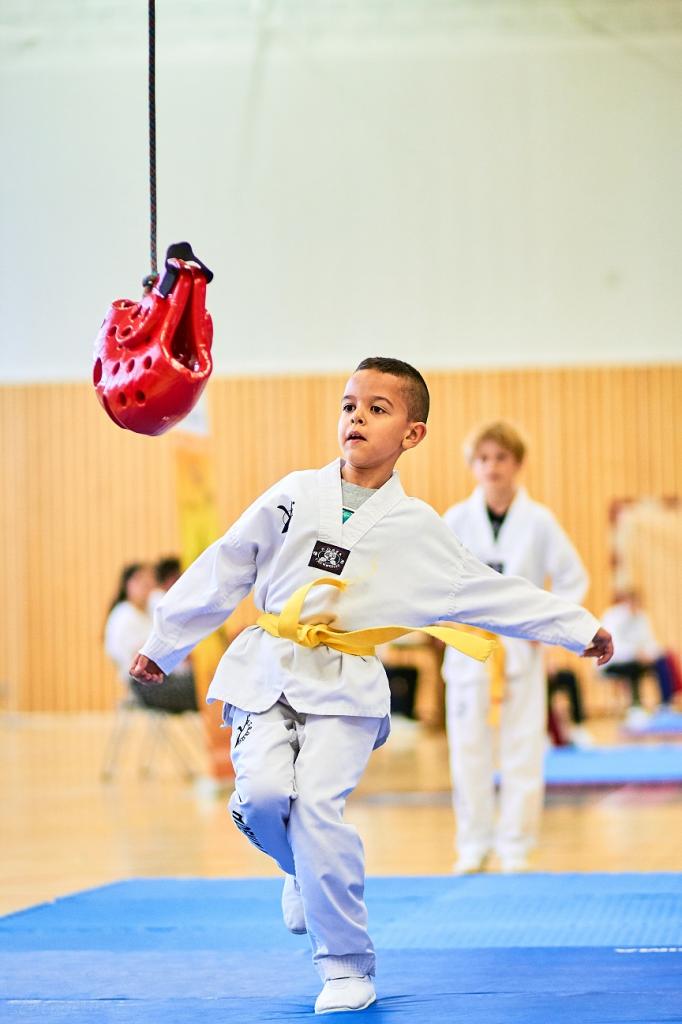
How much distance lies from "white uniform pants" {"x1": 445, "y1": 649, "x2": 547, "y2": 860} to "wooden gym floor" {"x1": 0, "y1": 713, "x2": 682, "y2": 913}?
177mm

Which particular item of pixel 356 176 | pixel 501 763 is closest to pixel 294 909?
pixel 501 763

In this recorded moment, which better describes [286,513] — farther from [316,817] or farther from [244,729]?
[316,817]

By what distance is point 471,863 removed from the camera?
458 cm

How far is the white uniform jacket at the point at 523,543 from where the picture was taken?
15.9 feet

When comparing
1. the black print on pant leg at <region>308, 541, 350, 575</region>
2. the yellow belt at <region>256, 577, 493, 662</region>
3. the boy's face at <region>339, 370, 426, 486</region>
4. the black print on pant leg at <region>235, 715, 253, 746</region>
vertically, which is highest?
the boy's face at <region>339, 370, 426, 486</region>

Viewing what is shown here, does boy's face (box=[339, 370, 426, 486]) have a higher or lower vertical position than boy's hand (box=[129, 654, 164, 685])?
higher

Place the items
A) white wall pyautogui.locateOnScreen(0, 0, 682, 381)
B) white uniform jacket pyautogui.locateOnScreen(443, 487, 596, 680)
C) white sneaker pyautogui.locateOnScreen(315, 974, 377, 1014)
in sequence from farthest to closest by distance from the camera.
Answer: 1. white wall pyautogui.locateOnScreen(0, 0, 682, 381)
2. white uniform jacket pyautogui.locateOnScreen(443, 487, 596, 680)
3. white sneaker pyautogui.locateOnScreen(315, 974, 377, 1014)

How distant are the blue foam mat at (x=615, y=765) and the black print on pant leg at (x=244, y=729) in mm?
4537

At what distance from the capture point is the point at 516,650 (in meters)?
4.77

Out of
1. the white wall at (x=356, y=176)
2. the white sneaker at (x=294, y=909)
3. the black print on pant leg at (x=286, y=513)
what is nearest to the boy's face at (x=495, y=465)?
the black print on pant leg at (x=286, y=513)

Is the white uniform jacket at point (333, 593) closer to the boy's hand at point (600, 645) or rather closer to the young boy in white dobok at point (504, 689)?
the boy's hand at point (600, 645)

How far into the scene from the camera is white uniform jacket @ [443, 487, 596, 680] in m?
4.86

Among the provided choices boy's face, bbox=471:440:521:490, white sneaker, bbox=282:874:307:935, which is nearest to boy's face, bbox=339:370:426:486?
white sneaker, bbox=282:874:307:935

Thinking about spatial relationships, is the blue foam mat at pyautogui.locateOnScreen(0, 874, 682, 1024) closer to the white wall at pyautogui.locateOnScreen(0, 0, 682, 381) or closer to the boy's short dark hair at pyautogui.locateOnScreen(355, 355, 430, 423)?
the boy's short dark hair at pyautogui.locateOnScreen(355, 355, 430, 423)
